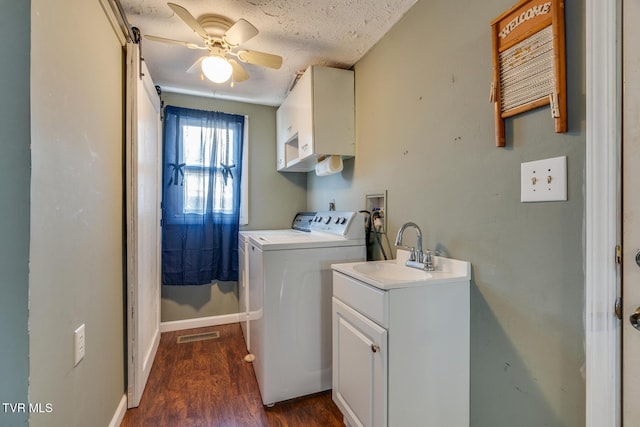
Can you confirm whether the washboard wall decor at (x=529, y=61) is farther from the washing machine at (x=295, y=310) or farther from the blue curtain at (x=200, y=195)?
the blue curtain at (x=200, y=195)

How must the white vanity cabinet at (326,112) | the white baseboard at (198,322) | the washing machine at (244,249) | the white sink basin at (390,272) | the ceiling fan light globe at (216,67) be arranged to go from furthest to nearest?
1. the white baseboard at (198,322)
2. the washing machine at (244,249)
3. the white vanity cabinet at (326,112)
4. the ceiling fan light globe at (216,67)
5. the white sink basin at (390,272)

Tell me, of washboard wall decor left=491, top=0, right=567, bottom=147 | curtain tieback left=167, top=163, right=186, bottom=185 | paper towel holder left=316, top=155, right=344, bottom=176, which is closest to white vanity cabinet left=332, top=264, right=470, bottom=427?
washboard wall decor left=491, top=0, right=567, bottom=147

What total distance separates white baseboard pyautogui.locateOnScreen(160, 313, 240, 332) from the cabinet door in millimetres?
1698

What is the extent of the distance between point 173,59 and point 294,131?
0.98 metres

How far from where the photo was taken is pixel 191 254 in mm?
2699

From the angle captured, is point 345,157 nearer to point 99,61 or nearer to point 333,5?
point 333,5

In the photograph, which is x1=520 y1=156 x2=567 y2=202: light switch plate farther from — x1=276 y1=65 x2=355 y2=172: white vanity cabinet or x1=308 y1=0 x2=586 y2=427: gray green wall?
x1=276 y1=65 x2=355 y2=172: white vanity cabinet

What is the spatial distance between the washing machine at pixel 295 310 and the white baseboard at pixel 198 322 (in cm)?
111

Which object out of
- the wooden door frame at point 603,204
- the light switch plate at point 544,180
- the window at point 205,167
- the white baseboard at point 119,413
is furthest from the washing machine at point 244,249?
A: the wooden door frame at point 603,204

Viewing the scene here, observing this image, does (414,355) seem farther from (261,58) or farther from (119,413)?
(261,58)

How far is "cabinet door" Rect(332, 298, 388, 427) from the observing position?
1.15 meters

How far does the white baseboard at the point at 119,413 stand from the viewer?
1.46 meters

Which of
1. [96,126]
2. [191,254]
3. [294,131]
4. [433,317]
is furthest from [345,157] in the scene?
[191,254]

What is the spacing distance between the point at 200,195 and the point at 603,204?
2.68 m
